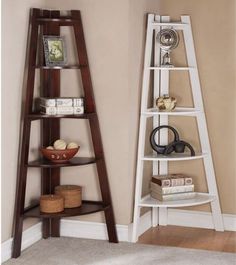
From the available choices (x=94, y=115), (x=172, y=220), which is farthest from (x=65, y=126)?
(x=172, y=220)

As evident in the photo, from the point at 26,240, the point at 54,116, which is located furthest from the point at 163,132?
the point at 26,240

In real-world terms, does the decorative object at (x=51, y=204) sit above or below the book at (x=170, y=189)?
below

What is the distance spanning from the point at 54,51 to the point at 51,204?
102 centimetres

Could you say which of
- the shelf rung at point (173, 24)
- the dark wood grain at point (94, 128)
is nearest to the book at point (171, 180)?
the dark wood grain at point (94, 128)

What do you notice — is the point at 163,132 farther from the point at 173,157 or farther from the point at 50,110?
the point at 50,110

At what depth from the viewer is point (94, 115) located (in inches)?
159

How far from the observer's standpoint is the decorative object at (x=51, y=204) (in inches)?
156

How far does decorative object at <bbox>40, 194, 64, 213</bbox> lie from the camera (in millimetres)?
3959

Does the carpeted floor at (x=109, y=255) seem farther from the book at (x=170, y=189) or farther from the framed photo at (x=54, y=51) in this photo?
the framed photo at (x=54, y=51)

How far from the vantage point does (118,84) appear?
4086 mm

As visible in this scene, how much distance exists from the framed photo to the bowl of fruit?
0.53 m

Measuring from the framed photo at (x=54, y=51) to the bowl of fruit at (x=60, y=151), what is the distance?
0.53m

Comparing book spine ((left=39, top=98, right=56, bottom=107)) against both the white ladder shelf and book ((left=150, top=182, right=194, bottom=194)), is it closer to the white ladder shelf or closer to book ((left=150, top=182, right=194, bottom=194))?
the white ladder shelf

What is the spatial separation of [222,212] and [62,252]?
1.33 metres
